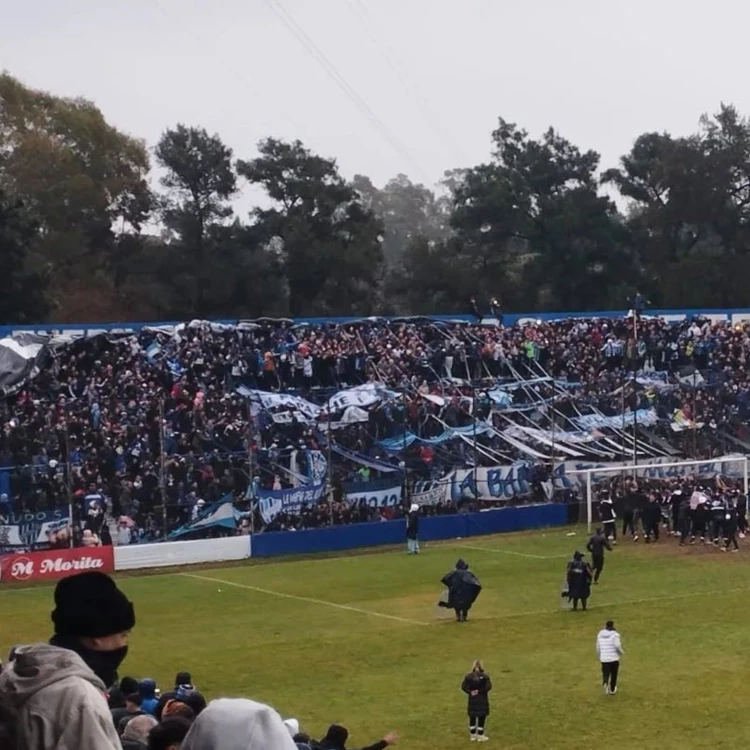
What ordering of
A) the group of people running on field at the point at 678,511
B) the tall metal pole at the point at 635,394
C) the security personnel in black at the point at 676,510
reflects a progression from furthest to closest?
Answer: 1. the tall metal pole at the point at 635,394
2. the security personnel in black at the point at 676,510
3. the group of people running on field at the point at 678,511

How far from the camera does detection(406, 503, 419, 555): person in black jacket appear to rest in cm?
3991

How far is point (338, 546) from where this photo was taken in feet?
139

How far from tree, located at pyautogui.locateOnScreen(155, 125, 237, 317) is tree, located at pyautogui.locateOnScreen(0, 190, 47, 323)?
9.96m

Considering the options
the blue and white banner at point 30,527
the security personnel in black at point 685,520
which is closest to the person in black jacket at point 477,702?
the blue and white banner at point 30,527

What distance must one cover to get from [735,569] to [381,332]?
20850 millimetres

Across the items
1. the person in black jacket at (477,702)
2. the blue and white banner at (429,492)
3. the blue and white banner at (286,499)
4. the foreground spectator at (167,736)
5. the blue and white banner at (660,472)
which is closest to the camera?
the foreground spectator at (167,736)

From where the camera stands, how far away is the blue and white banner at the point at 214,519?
133ft

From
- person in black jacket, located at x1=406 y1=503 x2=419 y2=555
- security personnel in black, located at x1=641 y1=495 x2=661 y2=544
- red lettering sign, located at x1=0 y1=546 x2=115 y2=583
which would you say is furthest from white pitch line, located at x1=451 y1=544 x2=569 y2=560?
red lettering sign, located at x1=0 y1=546 x2=115 y2=583

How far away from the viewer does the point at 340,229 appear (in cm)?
7075

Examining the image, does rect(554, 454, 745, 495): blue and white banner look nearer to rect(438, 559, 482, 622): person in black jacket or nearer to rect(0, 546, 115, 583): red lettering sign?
rect(0, 546, 115, 583): red lettering sign

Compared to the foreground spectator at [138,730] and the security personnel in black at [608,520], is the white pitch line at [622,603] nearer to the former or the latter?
the security personnel in black at [608,520]

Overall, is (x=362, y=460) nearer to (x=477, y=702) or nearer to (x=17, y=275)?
(x=17, y=275)

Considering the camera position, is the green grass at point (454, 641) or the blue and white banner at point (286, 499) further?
the blue and white banner at point (286, 499)

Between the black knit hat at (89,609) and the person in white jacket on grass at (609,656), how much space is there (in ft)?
58.8
